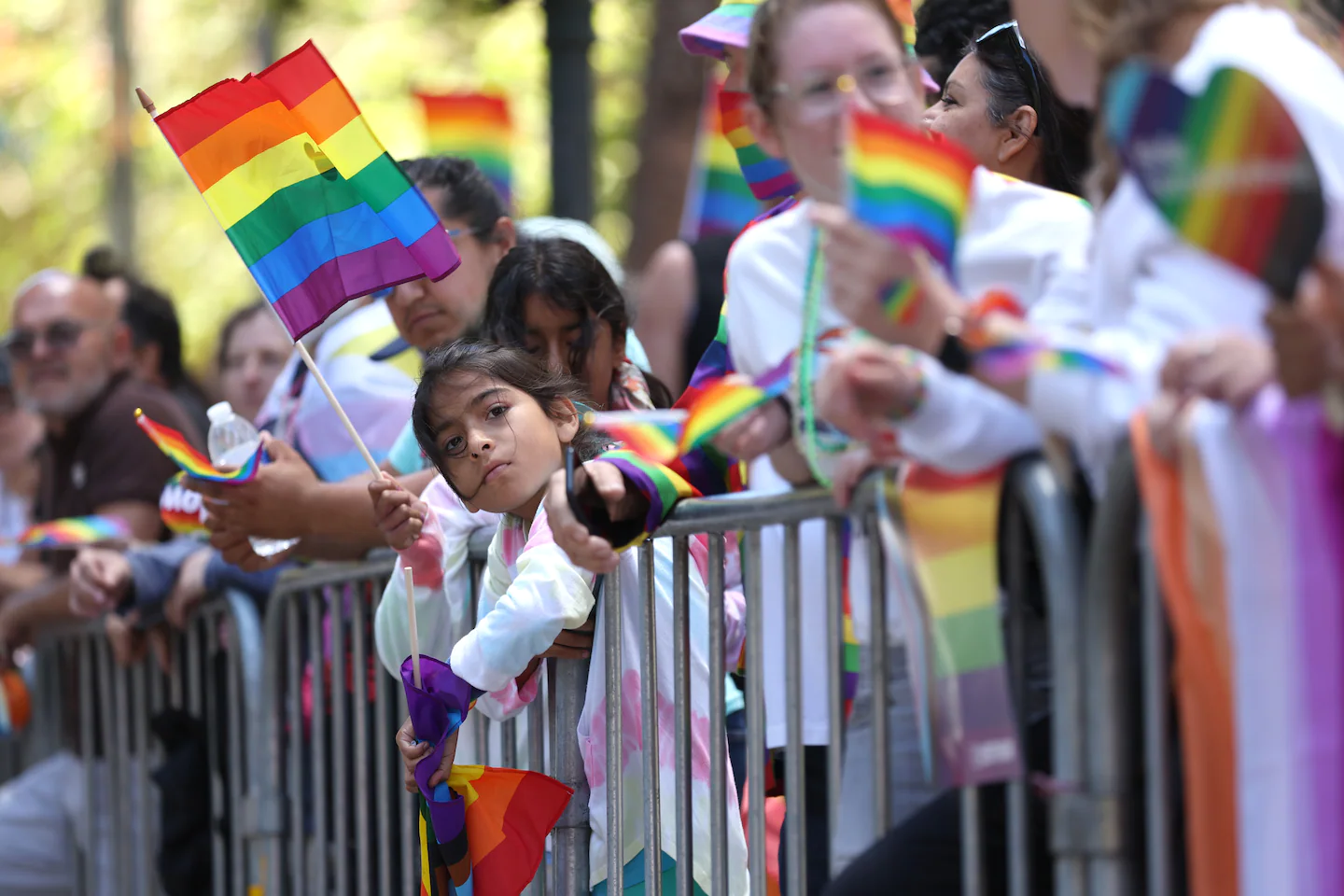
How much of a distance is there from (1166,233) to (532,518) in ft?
5.93

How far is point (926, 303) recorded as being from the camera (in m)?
2.57

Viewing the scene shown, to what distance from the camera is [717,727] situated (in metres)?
3.36

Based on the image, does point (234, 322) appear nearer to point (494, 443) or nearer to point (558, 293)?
point (558, 293)

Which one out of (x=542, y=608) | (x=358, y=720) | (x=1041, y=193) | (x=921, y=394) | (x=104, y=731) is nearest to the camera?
(x=921, y=394)

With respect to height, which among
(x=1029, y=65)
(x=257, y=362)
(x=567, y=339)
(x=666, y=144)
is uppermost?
(x=666, y=144)

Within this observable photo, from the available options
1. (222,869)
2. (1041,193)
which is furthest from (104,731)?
(1041,193)

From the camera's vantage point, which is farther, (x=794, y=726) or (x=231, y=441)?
(x=231, y=441)

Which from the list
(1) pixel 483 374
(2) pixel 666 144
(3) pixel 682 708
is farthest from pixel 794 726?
(2) pixel 666 144

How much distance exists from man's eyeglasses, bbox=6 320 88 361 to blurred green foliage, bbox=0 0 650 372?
604 inches

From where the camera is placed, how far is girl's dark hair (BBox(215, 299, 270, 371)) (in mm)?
7332

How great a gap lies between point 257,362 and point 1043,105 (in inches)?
150

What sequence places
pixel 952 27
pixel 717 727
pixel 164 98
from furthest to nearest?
pixel 164 98 < pixel 952 27 < pixel 717 727

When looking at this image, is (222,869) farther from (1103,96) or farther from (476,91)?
(1103,96)

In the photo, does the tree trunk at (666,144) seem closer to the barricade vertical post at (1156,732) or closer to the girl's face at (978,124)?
the girl's face at (978,124)
